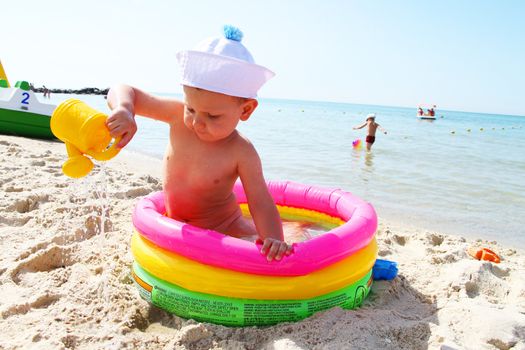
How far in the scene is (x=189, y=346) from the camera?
1.86 meters

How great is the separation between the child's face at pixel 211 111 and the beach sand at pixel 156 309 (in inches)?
23.1

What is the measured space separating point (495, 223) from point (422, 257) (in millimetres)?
2033

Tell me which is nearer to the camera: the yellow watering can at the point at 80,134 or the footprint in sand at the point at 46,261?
the yellow watering can at the point at 80,134

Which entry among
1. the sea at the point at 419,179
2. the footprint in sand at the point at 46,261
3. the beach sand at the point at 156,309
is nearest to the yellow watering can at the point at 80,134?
the beach sand at the point at 156,309

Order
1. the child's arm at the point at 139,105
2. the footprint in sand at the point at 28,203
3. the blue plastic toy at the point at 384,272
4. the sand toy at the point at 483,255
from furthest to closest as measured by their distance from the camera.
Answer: the footprint in sand at the point at 28,203, the sand toy at the point at 483,255, the blue plastic toy at the point at 384,272, the child's arm at the point at 139,105

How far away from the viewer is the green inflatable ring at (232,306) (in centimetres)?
202

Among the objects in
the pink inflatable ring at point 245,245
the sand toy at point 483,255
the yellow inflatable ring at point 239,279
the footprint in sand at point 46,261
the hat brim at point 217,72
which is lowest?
the footprint in sand at point 46,261

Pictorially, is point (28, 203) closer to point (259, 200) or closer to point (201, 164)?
point (201, 164)

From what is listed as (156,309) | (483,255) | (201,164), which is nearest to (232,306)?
(156,309)

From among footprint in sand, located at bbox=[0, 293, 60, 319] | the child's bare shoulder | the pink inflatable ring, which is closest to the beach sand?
footprint in sand, located at bbox=[0, 293, 60, 319]

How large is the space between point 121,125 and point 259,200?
0.75 meters

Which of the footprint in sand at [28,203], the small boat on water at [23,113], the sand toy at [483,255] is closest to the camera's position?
the sand toy at [483,255]

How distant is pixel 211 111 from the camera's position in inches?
81.7

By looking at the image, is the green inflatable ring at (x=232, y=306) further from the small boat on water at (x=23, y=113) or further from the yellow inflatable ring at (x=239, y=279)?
the small boat on water at (x=23, y=113)
